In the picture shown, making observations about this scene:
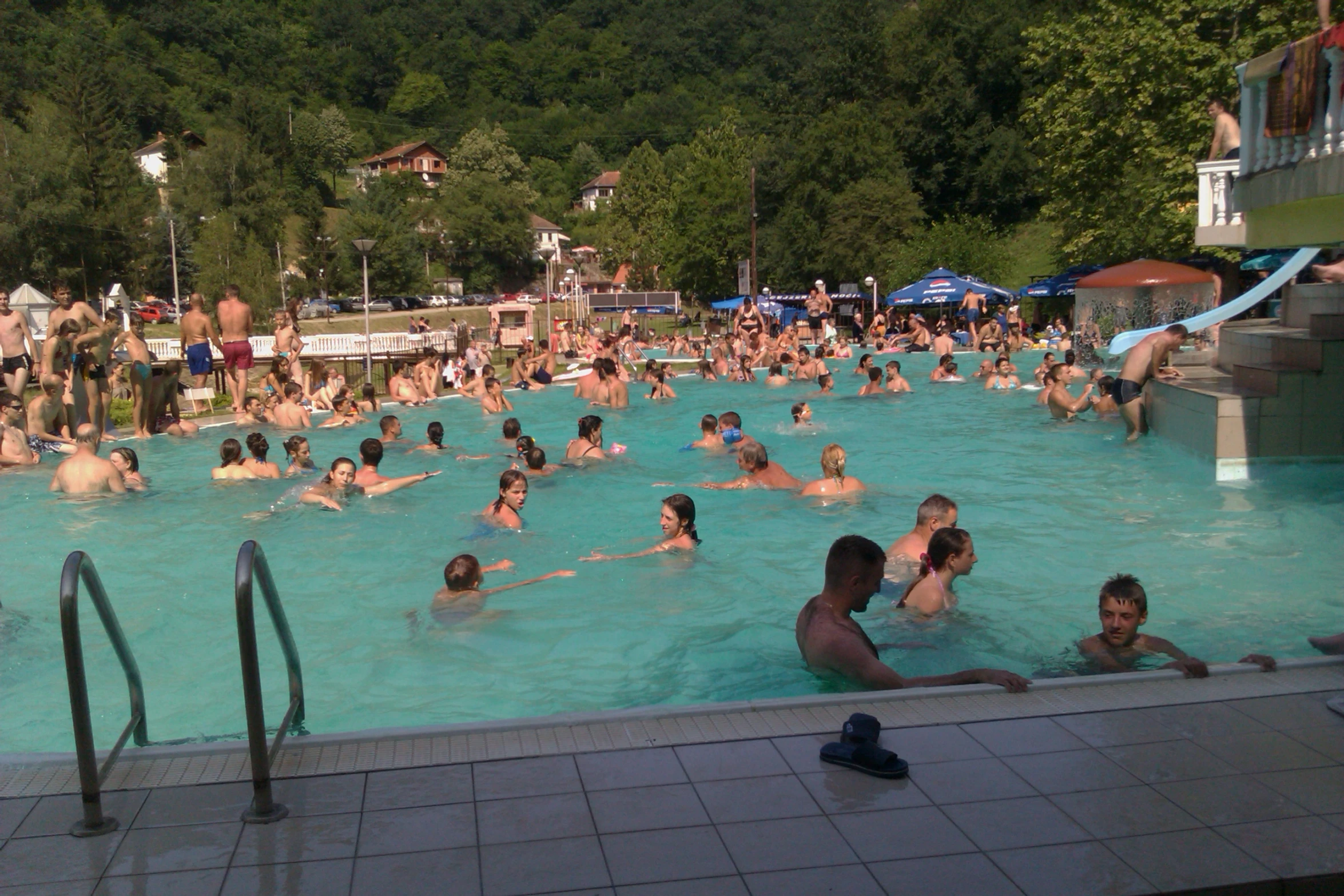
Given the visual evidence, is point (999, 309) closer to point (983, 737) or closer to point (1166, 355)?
point (1166, 355)

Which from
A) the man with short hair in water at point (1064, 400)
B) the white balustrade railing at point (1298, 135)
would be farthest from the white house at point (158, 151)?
the white balustrade railing at point (1298, 135)

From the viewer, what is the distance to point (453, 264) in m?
94.1

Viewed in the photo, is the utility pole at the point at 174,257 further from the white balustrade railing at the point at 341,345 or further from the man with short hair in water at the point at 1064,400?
the man with short hair in water at the point at 1064,400

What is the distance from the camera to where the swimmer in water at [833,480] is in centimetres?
941

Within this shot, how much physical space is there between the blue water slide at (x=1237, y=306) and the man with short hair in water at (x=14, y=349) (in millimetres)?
13516

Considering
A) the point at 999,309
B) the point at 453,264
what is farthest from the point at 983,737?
the point at 453,264

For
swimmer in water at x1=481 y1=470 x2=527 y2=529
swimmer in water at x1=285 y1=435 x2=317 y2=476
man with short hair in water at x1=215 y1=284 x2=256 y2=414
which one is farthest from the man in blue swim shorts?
swimmer in water at x1=481 y1=470 x2=527 y2=529

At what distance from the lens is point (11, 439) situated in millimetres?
11844

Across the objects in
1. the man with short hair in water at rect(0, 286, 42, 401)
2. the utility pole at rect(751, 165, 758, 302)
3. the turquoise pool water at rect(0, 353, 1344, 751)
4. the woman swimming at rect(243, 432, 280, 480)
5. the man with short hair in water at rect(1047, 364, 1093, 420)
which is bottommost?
the turquoise pool water at rect(0, 353, 1344, 751)

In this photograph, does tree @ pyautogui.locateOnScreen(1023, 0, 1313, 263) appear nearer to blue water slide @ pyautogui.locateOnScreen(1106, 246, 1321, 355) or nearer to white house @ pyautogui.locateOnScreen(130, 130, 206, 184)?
blue water slide @ pyautogui.locateOnScreen(1106, 246, 1321, 355)

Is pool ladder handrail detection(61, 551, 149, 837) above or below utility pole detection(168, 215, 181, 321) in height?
below

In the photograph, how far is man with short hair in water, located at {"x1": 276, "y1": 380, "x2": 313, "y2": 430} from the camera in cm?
1545

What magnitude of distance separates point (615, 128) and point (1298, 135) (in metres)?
128

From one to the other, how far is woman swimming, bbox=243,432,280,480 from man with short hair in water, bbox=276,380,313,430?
4065 millimetres
